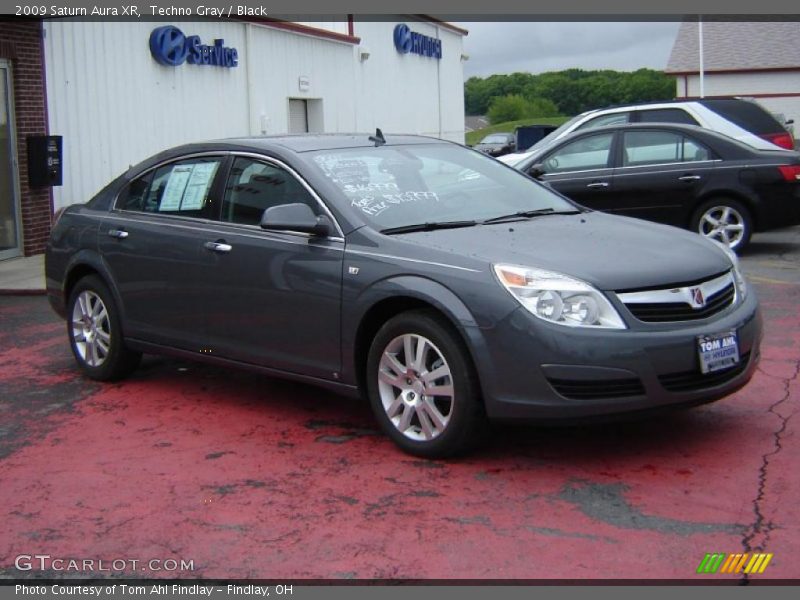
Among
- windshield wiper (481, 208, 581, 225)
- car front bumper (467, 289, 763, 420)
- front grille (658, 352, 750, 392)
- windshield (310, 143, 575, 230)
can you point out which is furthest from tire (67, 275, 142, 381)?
front grille (658, 352, 750, 392)

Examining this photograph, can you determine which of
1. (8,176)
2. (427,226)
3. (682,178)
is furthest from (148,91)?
(427,226)

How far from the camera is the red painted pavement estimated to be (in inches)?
171

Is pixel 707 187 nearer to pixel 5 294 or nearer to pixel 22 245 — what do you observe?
pixel 5 294

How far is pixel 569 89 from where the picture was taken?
60.0m

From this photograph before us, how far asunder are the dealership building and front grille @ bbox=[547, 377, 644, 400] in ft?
35.5

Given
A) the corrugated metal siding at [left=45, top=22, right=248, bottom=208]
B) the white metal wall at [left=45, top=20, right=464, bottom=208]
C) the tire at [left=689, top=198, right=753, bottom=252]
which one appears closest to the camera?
the tire at [left=689, top=198, right=753, bottom=252]

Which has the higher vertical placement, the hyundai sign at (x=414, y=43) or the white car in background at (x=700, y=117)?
the hyundai sign at (x=414, y=43)

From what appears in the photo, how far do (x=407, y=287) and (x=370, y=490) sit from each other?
100cm

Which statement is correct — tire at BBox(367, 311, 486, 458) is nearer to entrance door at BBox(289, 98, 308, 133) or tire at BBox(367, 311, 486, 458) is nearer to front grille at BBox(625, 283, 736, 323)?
front grille at BBox(625, 283, 736, 323)

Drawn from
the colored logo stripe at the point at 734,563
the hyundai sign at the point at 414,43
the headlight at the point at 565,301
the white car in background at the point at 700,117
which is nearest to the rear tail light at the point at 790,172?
the white car in background at the point at 700,117

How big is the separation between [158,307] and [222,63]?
1410cm

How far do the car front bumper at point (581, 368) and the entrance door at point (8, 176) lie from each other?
34.8 feet

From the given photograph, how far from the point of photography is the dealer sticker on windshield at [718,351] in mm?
5188

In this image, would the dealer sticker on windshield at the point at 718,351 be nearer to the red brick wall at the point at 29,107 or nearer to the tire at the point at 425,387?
the tire at the point at 425,387
